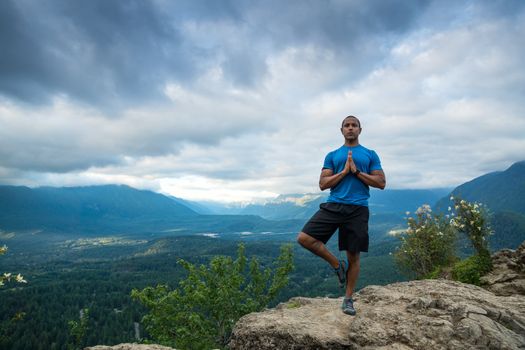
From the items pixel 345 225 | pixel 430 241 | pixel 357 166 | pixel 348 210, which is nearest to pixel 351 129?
pixel 357 166

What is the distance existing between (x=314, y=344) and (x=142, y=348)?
3850mm

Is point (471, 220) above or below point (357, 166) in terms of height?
below

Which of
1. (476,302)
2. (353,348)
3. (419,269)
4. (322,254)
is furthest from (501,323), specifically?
(419,269)

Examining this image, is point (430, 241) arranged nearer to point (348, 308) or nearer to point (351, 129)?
point (348, 308)

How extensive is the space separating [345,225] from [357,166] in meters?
1.43

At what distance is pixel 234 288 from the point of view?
23109 mm

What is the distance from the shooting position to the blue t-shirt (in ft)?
24.3

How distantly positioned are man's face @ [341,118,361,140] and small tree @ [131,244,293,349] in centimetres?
1541

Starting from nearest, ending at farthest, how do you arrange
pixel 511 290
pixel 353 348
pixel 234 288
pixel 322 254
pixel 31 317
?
1. pixel 353 348
2. pixel 322 254
3. pixel 511 290
4. pixel 234 288
5. pixel 31 317

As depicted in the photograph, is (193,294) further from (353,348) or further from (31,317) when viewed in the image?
(31,317)

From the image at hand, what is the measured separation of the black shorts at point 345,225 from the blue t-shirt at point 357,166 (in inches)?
6.4

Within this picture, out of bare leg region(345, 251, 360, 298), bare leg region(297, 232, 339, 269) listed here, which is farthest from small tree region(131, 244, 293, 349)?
bare leg region(297, 232, 339, 269)

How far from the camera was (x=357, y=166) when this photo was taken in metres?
7.58

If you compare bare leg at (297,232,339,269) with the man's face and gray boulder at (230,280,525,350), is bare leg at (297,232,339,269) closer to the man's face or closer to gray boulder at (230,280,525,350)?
gray boulder at (230,280,525,350)
